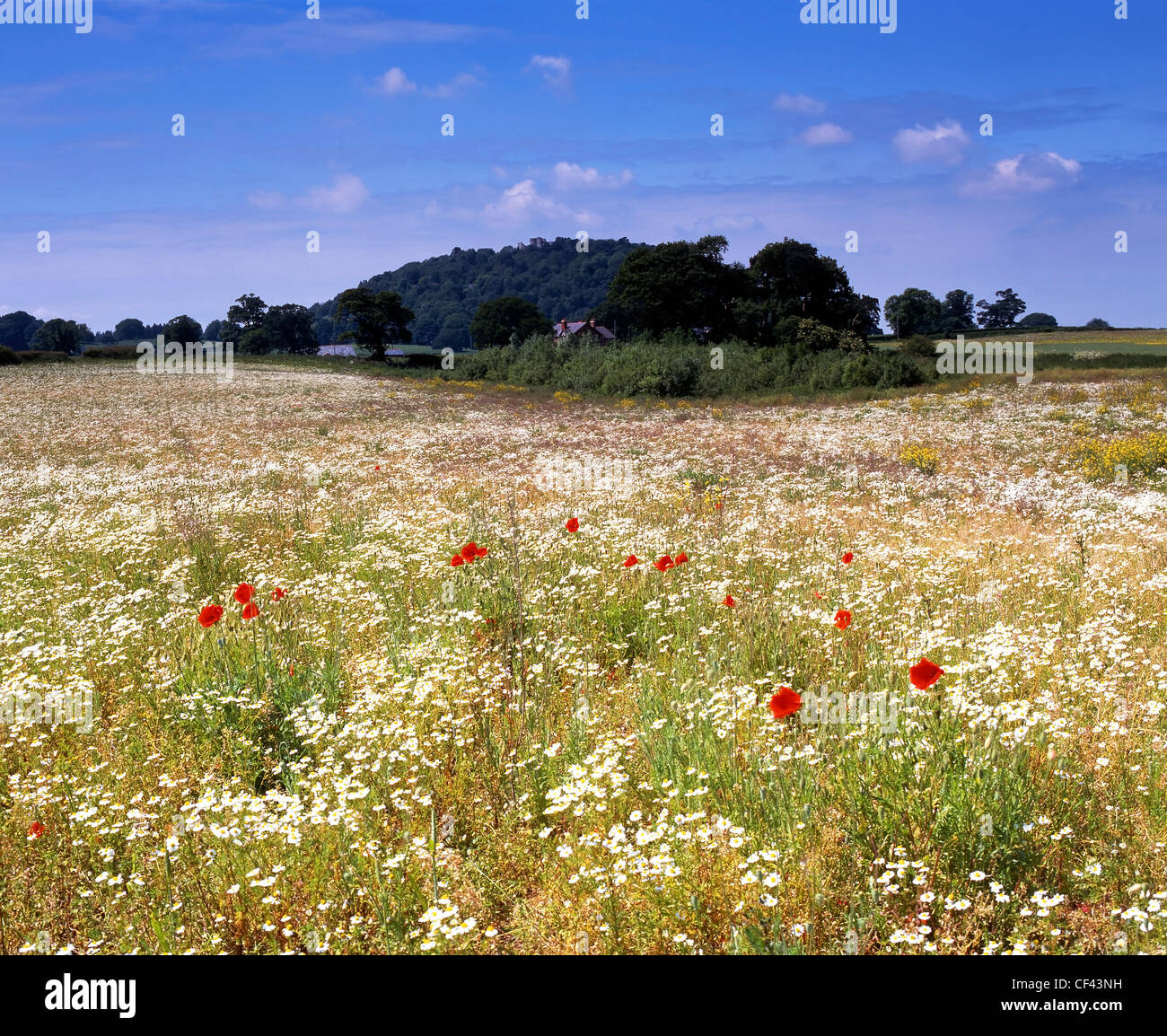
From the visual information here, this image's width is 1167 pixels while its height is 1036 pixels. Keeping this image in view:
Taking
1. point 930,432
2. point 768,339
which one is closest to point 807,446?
point 930,432

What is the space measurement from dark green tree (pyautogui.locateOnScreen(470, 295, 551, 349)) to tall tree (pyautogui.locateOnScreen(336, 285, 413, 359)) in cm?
1383

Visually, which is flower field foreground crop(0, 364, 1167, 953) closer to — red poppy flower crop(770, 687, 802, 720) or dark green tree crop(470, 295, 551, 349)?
red poppy flower crop(770, 687, 802, 720)

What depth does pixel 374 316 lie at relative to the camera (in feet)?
317

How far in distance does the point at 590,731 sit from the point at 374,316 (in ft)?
324

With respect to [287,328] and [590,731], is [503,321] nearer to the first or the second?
[287,328]

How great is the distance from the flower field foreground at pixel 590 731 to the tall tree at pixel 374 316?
89.9 meters

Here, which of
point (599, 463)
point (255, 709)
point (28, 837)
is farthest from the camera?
point (599, 463)

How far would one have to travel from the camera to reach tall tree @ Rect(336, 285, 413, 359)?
315ft

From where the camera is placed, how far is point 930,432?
2248cm

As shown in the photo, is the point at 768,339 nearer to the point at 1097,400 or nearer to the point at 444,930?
the point at 1097,400

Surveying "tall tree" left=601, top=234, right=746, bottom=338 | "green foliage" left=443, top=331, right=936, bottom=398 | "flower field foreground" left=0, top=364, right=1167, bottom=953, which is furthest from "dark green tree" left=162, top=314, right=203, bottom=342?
"flower field foreground" left=0, top=364, right=1167, bottom=953

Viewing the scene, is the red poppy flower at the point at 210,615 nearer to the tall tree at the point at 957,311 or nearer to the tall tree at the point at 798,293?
the tall tree at the point at 798,293

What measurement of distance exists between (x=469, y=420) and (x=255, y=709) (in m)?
23.5

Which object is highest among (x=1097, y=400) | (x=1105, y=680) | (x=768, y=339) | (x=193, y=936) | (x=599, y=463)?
(x=768, y=339)
